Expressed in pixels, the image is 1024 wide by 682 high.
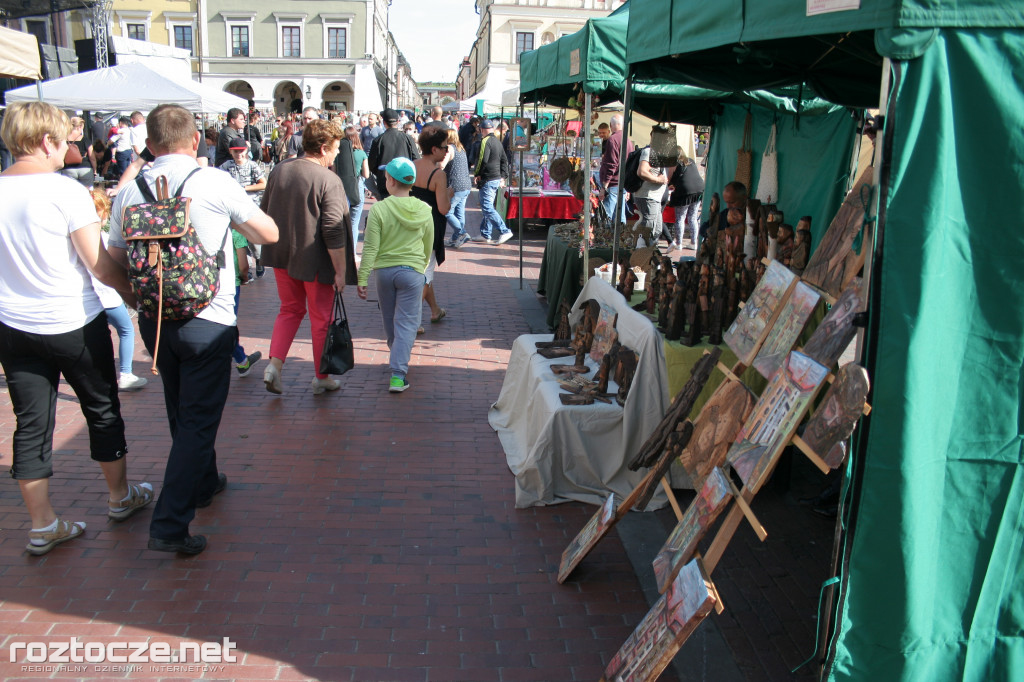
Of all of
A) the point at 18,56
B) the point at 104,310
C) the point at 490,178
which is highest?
the point at 18,56

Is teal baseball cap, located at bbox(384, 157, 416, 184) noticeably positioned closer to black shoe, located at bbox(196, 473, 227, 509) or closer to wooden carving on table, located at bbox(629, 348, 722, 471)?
black shoe, located at bbox(196, 473, 227, 509)

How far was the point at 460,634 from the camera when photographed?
3.12 metres

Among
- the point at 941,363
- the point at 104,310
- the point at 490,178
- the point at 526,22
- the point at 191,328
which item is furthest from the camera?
the point at 526,22

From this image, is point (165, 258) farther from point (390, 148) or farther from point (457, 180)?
point (457, 180)

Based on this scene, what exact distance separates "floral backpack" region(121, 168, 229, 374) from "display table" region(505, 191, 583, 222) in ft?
34.4

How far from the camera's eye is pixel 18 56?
8672 mm

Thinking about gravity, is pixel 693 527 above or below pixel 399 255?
below

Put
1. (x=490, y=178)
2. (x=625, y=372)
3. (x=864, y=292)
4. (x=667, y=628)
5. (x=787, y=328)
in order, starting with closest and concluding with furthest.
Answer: (x=864, y=292) < (x=667, y=628) < (x=787, y=328) < (x=625, y=372) < (x=490, y=178)

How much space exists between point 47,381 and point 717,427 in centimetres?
298

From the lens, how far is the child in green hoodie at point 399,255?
559 centimetres

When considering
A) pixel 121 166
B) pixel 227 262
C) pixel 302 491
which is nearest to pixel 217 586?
pixel 302 491

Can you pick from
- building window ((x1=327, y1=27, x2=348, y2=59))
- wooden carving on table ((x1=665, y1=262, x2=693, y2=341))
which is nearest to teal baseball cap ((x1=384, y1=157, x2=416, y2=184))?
wooden carving on table ((x1=665, y1=262, x2=693, y2=341))

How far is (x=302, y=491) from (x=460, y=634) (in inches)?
62.9

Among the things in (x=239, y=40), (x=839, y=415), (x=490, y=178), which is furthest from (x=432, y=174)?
(x=239, y=40)
